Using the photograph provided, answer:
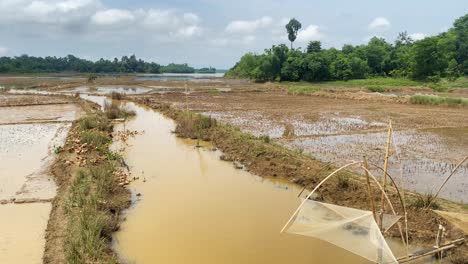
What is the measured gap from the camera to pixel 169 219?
7117 mm

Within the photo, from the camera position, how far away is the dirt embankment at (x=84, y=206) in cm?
543

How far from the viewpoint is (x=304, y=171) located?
9.28m

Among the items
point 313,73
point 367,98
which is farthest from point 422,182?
point 313,73

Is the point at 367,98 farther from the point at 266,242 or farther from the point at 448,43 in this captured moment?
the point at 448,43

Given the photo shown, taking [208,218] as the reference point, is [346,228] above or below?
above

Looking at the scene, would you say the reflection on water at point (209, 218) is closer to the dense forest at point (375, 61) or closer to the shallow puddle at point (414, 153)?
the shallow puddle at point (414, 153)

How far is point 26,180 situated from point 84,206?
3.54 metres

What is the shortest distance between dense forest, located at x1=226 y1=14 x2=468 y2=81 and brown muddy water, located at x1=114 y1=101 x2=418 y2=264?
139ft

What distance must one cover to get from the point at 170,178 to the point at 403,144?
27.9ft

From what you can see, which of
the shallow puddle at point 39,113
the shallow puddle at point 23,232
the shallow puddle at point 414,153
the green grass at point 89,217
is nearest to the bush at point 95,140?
the green grass at point 89,217

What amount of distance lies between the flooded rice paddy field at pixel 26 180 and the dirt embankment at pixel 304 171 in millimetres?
5142

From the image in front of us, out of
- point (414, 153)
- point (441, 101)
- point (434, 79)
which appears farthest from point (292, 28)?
point (414, 153)

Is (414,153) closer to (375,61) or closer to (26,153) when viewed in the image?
(26,153)

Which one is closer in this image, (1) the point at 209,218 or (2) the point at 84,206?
(2) the point at 84,206
